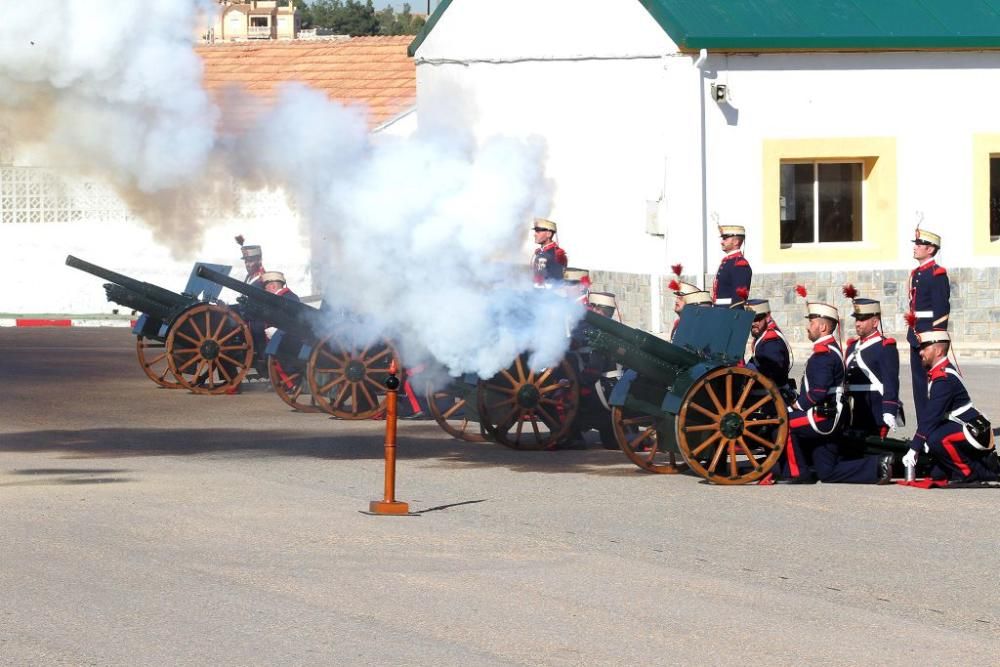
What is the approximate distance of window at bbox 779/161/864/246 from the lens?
24.2 meters

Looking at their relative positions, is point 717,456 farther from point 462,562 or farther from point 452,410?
point 462,562

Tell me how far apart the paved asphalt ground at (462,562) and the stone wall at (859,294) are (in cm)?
951

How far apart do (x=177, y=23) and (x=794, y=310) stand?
40.2 feet

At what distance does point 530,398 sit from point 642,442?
1.11 m

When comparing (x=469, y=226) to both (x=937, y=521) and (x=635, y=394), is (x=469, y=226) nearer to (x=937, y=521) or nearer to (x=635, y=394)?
(x=635, y=394)


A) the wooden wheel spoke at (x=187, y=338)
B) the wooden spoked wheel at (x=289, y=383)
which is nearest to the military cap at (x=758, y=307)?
the wooden spoked wheel at (x=289, y=383)

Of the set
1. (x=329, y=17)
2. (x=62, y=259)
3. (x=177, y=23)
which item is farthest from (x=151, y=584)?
(x=329, y=17)

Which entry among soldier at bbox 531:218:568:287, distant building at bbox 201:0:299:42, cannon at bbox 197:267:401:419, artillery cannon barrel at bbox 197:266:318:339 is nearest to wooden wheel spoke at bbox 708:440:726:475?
soldier at bbox 531:218:568:287

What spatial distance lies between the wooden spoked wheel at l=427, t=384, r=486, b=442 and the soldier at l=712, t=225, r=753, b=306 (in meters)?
2.46

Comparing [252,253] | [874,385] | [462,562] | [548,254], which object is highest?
[252,253]

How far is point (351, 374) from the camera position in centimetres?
1658

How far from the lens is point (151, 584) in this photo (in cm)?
909

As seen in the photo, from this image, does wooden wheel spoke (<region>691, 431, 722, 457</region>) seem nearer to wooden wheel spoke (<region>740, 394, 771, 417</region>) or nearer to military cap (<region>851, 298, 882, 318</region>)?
wooden wheel spoke (<region>740, 394, 771, 417</region>)

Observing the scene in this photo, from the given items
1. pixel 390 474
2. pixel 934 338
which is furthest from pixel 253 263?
pixel 934 338
